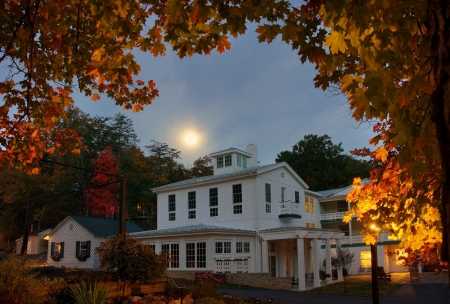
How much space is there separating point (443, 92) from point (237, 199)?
24.2m

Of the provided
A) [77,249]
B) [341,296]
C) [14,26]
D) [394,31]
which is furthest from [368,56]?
[77,249]

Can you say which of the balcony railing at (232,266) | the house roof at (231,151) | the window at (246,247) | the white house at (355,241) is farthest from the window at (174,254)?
the white house at (355,241)

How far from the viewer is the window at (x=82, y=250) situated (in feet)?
102

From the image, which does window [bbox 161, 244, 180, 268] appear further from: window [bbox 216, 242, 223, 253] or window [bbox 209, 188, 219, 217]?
window [bbox 209, 188, 219, 217]

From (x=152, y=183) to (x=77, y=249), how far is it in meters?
16.2

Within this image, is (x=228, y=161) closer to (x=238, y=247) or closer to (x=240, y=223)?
(x=240, y=223)

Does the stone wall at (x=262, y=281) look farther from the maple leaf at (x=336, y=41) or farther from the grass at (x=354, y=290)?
the maple leaf at (x=336, y=41)

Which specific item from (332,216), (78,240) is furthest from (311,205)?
(78,240)

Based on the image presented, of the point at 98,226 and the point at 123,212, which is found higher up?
the point at 123,212

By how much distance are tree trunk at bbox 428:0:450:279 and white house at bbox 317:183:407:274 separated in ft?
92.8

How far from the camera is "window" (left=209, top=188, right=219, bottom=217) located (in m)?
27.1

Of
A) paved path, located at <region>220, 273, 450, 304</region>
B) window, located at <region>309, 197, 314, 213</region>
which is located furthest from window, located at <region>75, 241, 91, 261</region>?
window, located at <region>309, 197, 314, 213</region>

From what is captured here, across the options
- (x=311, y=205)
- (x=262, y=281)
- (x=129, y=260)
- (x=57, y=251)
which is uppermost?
(x=311, y=205)

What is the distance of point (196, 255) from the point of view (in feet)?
80.4
